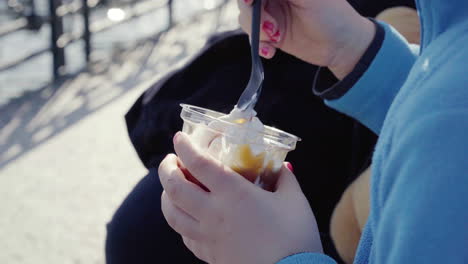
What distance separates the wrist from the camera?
1.28m

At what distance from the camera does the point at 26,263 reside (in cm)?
236

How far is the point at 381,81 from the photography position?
1.30 metres

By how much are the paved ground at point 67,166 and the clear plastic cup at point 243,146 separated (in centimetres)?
166

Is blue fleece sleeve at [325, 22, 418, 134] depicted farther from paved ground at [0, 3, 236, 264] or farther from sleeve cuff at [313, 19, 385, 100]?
paved ground at [0, 3, 236, 264]

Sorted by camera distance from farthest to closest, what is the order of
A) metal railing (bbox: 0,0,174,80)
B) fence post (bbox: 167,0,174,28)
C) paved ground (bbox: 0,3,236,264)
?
fence post (bbox: 167,0,174,28) < metal railing (bbox: 0,0,174,80) < paved ground (bbox: 0,3,236,264)

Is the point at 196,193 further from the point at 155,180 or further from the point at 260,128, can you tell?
the point at 155,180

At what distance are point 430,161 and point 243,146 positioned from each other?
315 millimetres

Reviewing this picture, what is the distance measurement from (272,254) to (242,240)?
47 mm

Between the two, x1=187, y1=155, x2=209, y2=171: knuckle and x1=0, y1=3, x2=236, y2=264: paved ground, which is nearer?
x1=187, y1=155, x2=209, y2=171: knuckle

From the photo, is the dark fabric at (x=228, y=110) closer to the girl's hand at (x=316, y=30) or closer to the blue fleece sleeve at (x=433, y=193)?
the girl's hand at (x=316, y=30)

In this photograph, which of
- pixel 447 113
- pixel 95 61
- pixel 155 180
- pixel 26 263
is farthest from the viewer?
pixel 95 61

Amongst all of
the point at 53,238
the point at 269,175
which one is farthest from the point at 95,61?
the point at 269,175

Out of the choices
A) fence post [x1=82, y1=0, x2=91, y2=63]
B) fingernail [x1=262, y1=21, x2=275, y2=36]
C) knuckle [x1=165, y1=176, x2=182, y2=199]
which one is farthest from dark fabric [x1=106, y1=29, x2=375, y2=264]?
fence post [x1=82, y1=0, x2=91, y2=63]

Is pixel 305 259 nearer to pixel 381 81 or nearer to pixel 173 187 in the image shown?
pixel 173 187
